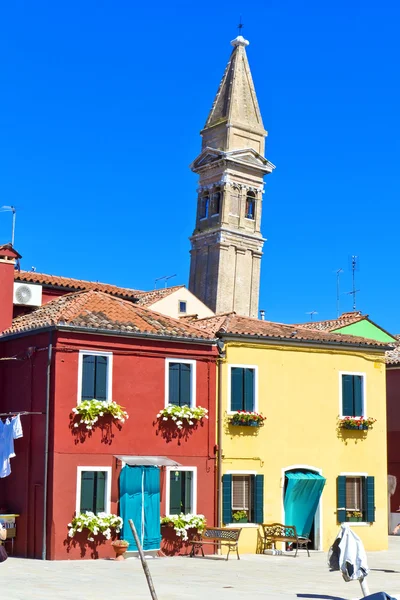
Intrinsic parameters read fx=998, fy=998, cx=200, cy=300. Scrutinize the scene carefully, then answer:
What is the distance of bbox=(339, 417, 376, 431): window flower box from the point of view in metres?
29.8

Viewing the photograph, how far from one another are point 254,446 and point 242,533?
245 cm

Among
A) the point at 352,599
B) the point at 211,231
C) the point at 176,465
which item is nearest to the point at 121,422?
the point at 176,465

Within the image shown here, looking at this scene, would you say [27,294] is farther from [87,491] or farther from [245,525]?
[245,525]

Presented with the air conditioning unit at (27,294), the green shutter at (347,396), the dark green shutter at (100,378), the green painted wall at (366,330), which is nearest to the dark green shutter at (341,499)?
the green shutter at (347,396)

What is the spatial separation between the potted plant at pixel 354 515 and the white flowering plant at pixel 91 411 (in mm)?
8344

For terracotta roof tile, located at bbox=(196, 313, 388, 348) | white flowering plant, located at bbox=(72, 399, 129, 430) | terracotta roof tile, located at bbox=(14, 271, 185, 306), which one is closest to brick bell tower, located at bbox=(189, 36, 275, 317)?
terracotta roof tile, located at bbox=(14, 271, 185, 306)

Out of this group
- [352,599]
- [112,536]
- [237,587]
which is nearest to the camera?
[352,599]

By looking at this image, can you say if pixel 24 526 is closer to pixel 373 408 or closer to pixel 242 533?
pixel 242 533

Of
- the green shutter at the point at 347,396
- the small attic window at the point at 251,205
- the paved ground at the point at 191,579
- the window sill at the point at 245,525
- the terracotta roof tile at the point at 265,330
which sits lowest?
the paved ground at the point at 191,579

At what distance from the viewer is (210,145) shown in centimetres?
7056

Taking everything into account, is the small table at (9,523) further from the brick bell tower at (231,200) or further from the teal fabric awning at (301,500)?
the brick bell tower at (231,200)

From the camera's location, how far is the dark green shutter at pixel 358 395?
30.5 meters

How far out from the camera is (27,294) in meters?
29.1

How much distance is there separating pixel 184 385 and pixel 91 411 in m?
3.24
